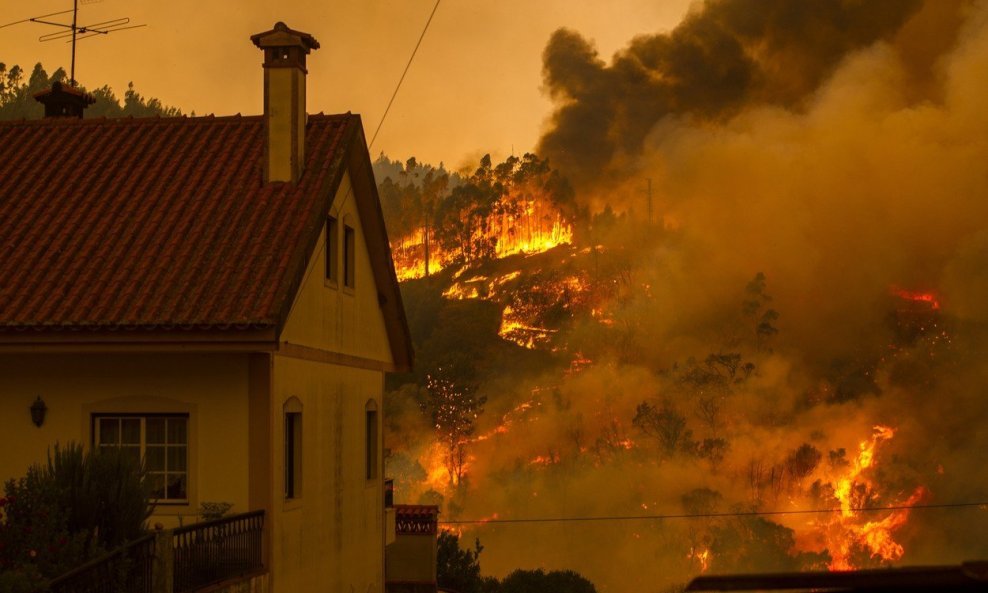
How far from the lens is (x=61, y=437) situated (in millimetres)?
16984

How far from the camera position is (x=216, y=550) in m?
15.1

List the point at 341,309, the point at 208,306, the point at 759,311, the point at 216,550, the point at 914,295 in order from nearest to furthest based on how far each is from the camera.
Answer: the point at 216,550 → the point at 208,306 → the point at 341,309 → the point at 914,295 → the point at 759,311

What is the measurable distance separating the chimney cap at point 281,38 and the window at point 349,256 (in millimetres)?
3290

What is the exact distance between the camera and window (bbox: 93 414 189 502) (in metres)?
16.9

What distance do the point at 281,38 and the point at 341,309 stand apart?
464 centimetres

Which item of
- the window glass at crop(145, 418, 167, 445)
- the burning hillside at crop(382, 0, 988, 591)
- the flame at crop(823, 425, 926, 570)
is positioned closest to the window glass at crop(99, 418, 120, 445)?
the window glass at crop(145, 418, 167, 445)

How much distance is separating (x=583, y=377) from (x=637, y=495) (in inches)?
742

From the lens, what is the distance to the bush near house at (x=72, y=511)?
12.9 meters

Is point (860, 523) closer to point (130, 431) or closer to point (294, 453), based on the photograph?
point (294, 453)

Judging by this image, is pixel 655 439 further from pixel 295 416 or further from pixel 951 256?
pixel 295 416

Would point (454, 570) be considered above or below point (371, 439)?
below

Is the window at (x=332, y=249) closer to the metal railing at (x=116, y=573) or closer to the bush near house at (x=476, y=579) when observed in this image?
the metal railing at (x=116, y=573)

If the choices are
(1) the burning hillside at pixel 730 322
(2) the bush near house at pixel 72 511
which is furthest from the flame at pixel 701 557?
(2) the bush near house at pixel 72 511

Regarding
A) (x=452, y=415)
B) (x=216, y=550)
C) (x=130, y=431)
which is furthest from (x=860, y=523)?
(x=216, y=550)
